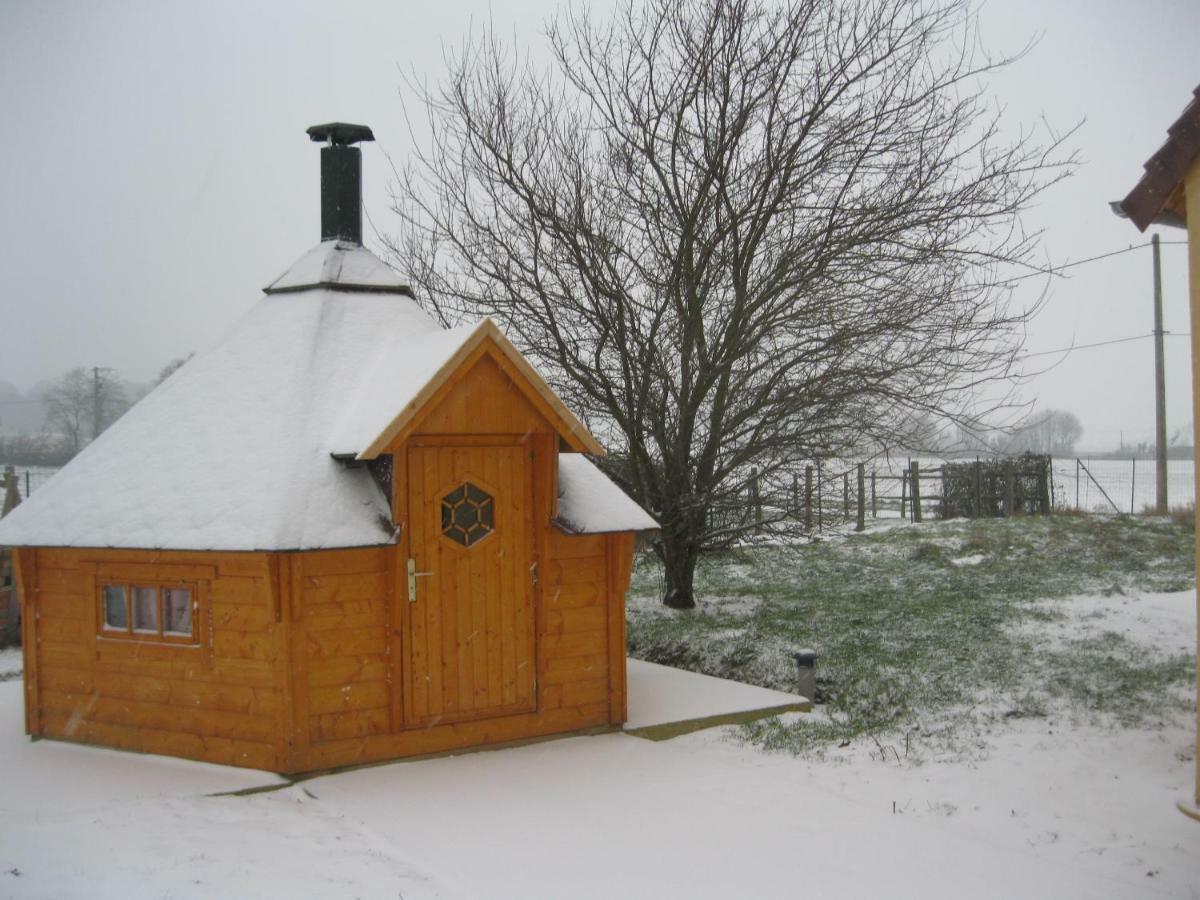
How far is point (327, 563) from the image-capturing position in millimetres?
7336

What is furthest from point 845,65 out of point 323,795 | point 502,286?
point 323,795

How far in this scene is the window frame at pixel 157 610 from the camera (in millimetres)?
7492

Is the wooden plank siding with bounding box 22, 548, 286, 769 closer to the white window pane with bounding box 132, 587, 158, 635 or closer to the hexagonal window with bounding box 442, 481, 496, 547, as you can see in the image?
the white window pane with bounding box 132, 587, 158, 635

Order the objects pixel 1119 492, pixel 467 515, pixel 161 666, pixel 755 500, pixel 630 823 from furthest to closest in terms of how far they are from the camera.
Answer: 1. pixel 1119 492
2. pixel 755 500
3. pixel 467 515
4. pixel 161 666
5. pixel 630 823

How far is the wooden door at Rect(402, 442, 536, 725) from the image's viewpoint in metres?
7.68

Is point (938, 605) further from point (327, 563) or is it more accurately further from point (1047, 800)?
point (327, 563)

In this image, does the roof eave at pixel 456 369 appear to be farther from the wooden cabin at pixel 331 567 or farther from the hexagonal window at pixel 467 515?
the hexagonal window at pixel 467 515

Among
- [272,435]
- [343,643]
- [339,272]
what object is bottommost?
[343,643]

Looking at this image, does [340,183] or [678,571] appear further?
[678,571]

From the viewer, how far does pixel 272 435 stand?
8000 mm

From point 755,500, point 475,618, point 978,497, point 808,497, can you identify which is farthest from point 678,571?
point 978,497

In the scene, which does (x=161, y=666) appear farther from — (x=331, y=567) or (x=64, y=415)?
(x=64, y=415)

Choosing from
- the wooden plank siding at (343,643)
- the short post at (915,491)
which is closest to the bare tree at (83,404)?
the short post at (915,491)

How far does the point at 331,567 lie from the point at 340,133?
506 cm
